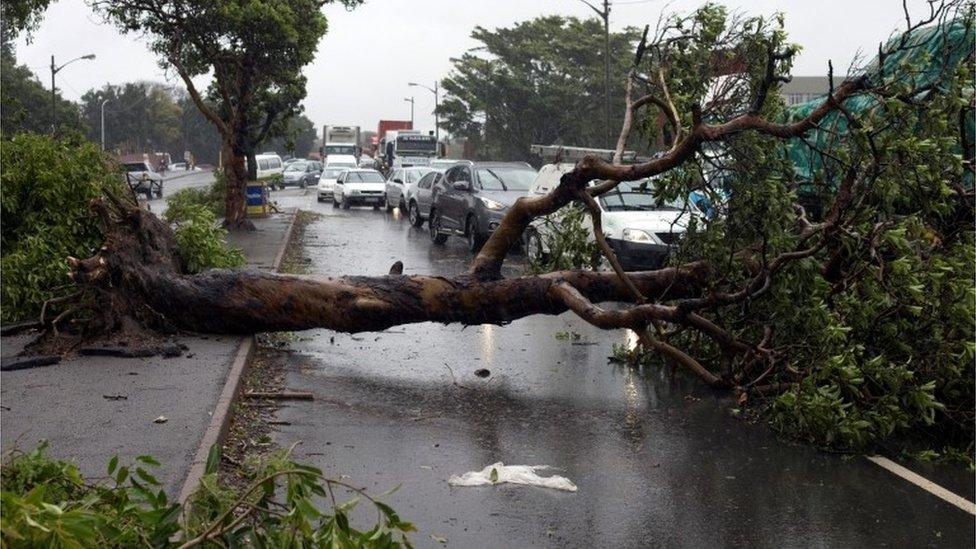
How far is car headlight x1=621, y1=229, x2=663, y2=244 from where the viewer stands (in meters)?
16.3

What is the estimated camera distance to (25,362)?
10.2 m

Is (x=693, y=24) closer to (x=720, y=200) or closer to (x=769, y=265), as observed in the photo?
(x=720, y=200)

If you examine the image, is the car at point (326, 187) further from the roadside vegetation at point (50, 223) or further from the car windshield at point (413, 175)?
the roadside vegetation at point (50, 223)

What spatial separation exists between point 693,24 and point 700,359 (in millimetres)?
3057

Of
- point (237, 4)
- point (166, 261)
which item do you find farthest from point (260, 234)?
point (166, 261)

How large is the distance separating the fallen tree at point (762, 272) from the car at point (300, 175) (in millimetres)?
53374

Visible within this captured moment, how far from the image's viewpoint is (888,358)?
865 centimetres

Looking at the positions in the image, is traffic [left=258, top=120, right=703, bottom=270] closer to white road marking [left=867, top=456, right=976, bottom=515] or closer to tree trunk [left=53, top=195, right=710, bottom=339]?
tree trunk [left=53, top=195, right=710, bottom=339]

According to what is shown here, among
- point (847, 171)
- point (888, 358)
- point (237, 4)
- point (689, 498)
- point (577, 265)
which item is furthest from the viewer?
point (237, 4)

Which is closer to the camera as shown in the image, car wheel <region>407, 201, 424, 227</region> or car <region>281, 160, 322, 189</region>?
car wheel <region>407, 201, 424, 227</region>

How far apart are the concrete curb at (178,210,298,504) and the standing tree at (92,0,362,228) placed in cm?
1528

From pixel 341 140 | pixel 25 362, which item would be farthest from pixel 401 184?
pixel 341 140

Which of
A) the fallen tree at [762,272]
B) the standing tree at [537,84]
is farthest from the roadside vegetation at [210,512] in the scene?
the standing tree at [537,84]

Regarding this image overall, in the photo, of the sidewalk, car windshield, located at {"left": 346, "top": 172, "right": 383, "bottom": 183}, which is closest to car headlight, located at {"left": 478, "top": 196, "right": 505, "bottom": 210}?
the sidewalk
